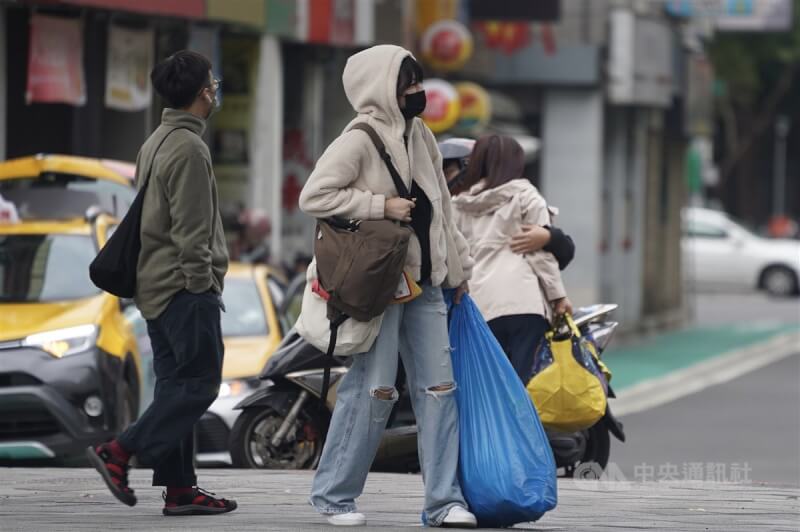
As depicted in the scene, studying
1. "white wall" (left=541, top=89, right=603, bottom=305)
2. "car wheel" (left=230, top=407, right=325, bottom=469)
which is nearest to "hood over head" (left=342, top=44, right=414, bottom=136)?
"car wheel" (left=230, top=407, right=325, bottom=469)

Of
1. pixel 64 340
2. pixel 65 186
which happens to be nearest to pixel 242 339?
pixel 65 186

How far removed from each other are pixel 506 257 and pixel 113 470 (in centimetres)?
274

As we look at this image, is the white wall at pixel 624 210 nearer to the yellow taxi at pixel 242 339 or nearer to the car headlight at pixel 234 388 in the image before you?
Result: the yellow taxi at pixel 242 339

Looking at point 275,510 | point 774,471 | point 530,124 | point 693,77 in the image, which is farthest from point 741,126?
point 275,510

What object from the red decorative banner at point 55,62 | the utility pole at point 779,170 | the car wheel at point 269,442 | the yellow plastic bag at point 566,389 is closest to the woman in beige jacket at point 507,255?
the yellow plastic bag at point 566,389

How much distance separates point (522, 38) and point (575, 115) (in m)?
1.36

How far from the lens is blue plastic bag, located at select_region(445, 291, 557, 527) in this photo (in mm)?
7668

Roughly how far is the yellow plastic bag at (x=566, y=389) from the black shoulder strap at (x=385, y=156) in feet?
7.52

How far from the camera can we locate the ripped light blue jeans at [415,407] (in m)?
7.66

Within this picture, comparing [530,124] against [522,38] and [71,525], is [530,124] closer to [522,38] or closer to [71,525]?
[522,38]

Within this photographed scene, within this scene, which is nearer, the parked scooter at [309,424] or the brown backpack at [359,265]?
the brown backpack at [359,265]

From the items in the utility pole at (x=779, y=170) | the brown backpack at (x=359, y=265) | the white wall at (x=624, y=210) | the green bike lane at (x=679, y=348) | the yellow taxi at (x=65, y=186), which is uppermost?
the brown backpack at (x=359, y=265)

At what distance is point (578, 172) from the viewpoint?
1192 inches

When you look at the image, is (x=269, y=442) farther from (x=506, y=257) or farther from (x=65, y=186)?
(x=65, y=186)
